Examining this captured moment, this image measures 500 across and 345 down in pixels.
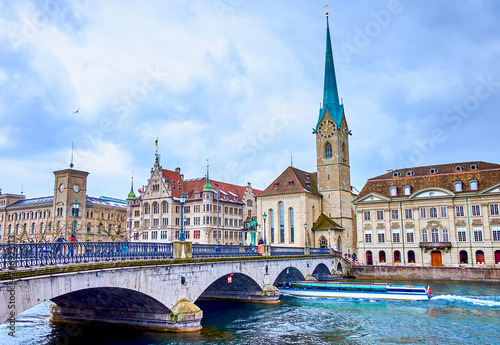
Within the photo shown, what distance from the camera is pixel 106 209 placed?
111625mm

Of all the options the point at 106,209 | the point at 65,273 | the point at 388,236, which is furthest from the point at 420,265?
the point at 106,209

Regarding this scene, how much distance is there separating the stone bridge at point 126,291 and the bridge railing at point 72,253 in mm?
602

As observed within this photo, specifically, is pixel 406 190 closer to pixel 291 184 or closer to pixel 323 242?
pixel 323 242

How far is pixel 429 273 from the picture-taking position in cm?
5638

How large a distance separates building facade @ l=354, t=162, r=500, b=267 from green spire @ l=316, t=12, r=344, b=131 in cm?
1598

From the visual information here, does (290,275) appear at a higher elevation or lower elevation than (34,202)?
lower

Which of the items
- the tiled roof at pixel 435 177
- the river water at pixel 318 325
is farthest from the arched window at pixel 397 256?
the river water at pixel 318 325

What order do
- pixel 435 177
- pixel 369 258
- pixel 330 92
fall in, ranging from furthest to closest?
1. pixel 330 92
2. pixel 369 258
3. pixel 435 177

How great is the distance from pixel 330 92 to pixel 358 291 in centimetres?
4711

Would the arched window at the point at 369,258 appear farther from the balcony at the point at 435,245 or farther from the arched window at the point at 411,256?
the balcony at the point at 435,245

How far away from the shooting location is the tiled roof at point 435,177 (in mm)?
59688

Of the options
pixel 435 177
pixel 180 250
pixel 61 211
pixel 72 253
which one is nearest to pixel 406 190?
pixel 435 177

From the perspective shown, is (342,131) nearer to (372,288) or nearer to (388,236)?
(388,236)

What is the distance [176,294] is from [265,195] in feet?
171
